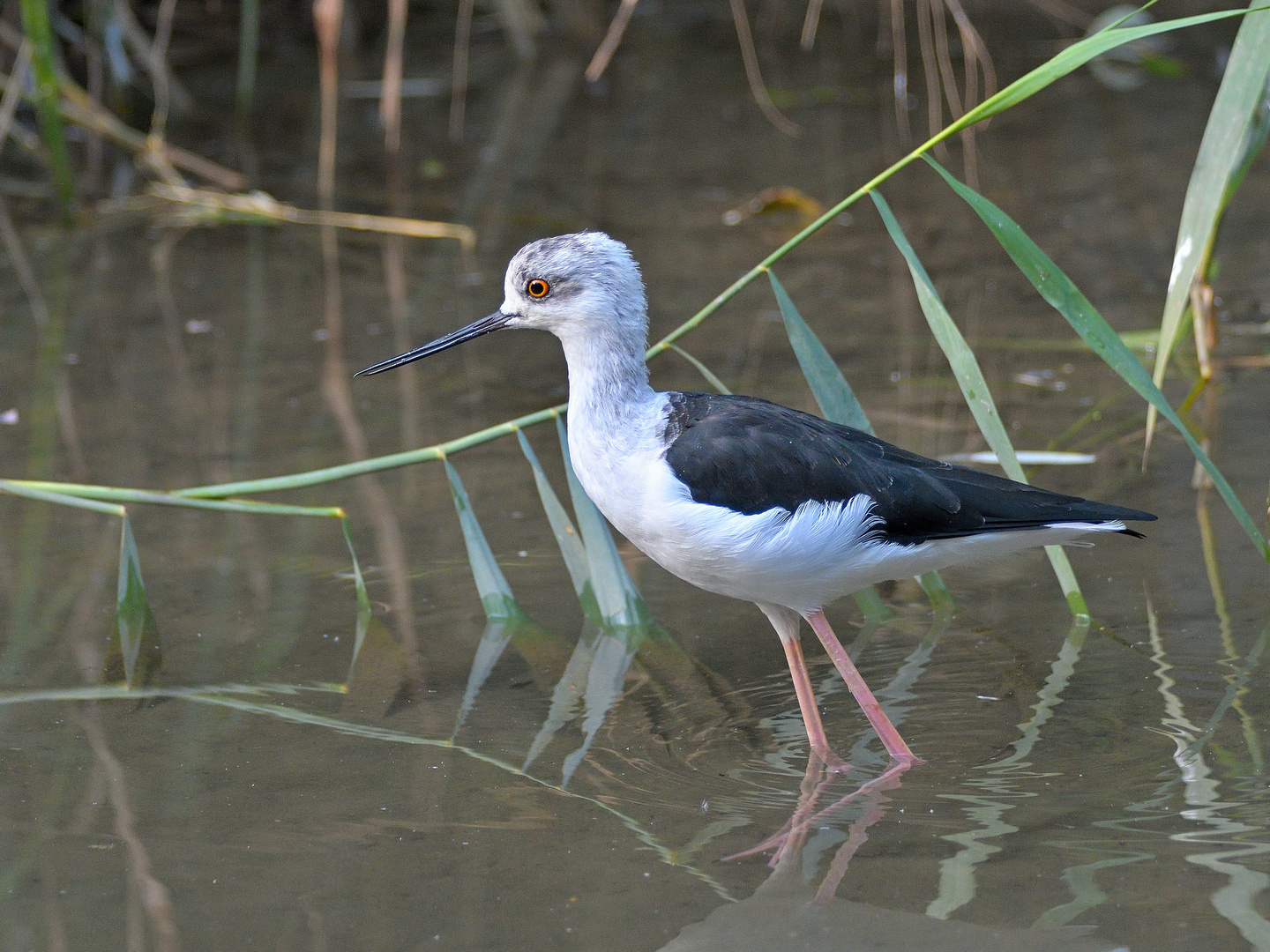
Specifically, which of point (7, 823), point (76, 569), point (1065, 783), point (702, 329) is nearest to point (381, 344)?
point (702, 329)

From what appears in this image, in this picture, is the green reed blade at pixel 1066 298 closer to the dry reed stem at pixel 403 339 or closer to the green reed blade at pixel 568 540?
the green reed blade at pixel 568 540

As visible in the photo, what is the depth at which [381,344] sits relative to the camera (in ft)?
23.1

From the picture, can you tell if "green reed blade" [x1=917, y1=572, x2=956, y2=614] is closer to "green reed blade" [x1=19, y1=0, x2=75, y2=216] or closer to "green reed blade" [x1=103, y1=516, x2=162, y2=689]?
"green reed blade" [x1=103, y1=516, x2=162, y2=689]

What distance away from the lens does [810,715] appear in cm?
Answer: 375

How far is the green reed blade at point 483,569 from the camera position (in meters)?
4.40

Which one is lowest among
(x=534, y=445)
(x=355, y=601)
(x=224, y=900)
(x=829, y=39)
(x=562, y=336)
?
(x=224, y=900)

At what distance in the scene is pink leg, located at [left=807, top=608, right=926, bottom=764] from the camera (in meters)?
3.64

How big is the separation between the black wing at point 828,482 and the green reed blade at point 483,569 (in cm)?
93

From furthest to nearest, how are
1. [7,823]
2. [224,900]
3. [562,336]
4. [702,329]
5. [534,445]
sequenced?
1. [702,329]
2. [534,445]
3. [562,336]
4. [7,823]
5. [224,900]

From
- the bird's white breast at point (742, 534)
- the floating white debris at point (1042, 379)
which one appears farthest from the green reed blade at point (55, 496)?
the floating white debris at point (1042, 379)

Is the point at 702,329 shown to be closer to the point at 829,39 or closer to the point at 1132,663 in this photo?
the point at 1132,663

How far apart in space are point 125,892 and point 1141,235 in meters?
6.41

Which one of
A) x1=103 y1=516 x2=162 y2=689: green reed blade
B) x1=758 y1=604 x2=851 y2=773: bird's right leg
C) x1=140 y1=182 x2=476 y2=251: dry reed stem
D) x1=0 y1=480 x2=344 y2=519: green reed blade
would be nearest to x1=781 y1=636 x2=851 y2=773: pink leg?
x1=758 y1=604 x2=851 y2=773: bird's right leg

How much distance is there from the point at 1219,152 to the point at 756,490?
5.04 ft
